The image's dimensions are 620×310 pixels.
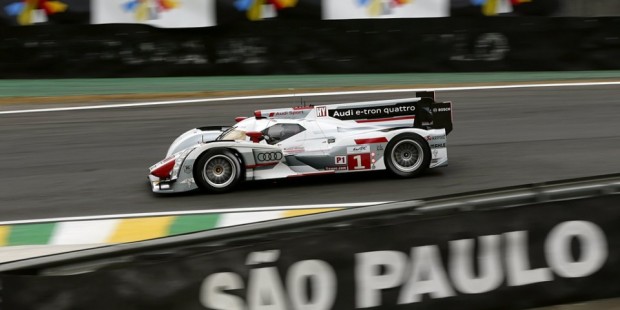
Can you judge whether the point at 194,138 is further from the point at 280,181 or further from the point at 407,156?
the point at 407,156

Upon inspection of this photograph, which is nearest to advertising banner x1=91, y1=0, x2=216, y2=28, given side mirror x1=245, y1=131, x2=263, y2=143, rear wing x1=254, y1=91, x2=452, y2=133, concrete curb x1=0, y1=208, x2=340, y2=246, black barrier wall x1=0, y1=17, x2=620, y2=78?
black barrier wall x1=0, y1=17, x2=620, y2=78

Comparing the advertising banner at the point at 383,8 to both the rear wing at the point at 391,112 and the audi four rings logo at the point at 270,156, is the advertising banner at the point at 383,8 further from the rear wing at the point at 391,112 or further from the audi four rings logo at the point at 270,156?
the audi four rings logo at the point at 270,156

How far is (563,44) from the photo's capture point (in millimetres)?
16359

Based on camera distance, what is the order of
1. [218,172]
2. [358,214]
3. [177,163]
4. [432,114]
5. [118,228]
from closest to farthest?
[358,214]
[118,228]
[177,163]
[218,172]
[432,114]

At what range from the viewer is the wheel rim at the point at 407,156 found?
10.0 meters

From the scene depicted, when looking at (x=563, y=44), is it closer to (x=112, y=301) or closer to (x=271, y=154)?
(x=271, y=154)

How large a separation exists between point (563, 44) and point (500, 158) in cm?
602

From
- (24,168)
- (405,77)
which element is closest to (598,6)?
(405,77)

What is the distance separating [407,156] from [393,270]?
496 cm

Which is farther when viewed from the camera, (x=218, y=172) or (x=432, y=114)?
(x=432, y=114)

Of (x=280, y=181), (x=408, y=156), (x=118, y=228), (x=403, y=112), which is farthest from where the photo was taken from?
(x=403, y=112)

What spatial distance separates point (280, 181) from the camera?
10.4m

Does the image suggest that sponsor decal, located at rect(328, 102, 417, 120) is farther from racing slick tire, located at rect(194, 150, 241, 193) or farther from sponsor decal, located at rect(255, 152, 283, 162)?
racing slick tire, located at rect(194, 150, 241, 193)

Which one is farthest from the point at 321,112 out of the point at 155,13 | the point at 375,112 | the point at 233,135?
the point at 155,13
